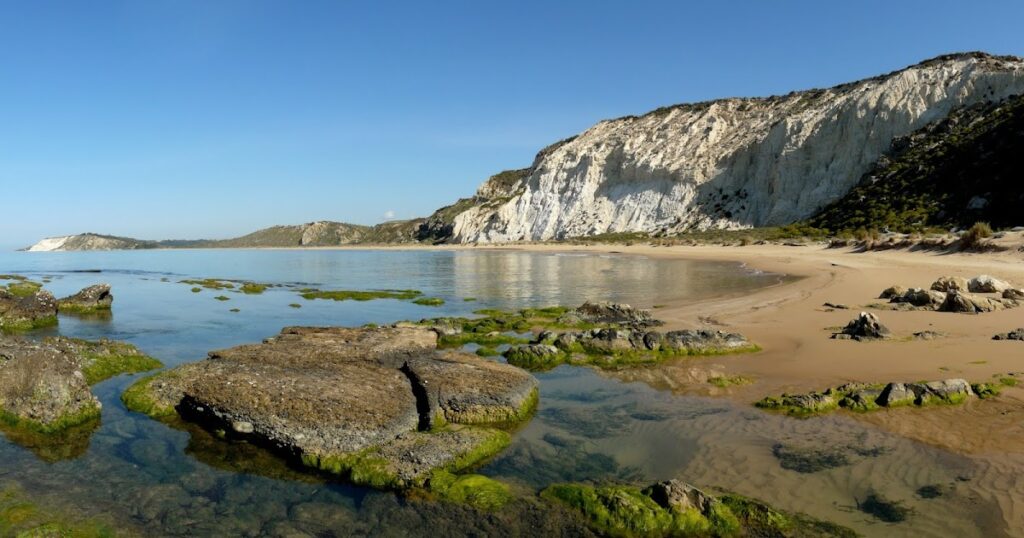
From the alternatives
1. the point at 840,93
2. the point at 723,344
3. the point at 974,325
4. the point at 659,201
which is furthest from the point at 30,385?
the point at 840,93

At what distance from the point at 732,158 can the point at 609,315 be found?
75.4 metres

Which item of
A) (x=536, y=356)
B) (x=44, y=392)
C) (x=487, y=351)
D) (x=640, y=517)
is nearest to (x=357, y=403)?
(x=640, y=517)

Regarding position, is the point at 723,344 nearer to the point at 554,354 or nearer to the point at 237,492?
the point at 554,354

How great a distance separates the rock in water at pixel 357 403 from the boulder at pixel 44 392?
908 mm

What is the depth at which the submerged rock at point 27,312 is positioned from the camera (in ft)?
68.3

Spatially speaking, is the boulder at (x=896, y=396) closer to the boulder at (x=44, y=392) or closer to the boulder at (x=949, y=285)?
the boulder at (x=949, y=285)

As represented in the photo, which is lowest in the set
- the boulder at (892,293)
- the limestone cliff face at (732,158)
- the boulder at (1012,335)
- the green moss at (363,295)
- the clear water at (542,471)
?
the clear water at (542,471)

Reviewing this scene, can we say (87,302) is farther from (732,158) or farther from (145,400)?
(732,158)

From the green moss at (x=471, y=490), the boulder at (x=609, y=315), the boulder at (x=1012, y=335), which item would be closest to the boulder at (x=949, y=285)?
the boulder at (x=1012, y=335)

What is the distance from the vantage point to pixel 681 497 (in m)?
6.29

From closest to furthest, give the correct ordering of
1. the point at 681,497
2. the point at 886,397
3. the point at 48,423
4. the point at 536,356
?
1. the point at 681,497
2. the point at 886,397
3. the point at 48,423
4. the point at 536,356

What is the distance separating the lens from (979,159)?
163ft

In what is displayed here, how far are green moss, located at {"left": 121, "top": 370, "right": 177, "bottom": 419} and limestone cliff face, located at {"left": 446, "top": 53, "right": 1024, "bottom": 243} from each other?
72.7 m

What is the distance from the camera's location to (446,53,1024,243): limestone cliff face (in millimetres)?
66500
